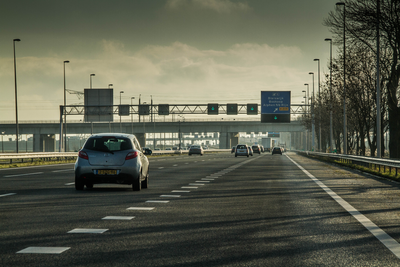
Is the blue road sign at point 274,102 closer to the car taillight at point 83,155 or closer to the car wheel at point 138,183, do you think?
the car wheel at point 138,183

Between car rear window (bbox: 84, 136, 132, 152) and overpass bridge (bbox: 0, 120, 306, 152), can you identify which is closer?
car rear window (bbox: 84, 136, 132, 152)

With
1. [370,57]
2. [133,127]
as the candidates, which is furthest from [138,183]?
[133,127]

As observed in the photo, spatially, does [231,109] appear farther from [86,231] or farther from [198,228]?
→ [86,231]

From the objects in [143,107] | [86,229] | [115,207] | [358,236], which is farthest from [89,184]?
[143,107]

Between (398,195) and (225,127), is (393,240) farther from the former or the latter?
(225,127)

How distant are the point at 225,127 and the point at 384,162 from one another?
279ft

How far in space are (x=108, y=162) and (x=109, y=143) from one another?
615mm

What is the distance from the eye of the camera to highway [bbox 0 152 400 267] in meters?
5.93

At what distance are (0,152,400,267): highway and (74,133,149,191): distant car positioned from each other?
1.32 ft

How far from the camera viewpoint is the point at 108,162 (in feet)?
45.3

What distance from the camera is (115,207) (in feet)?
34.6

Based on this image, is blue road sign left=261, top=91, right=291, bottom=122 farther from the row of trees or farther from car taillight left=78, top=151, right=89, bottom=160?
car taillight left=78, top=151, right=89, bottom=160

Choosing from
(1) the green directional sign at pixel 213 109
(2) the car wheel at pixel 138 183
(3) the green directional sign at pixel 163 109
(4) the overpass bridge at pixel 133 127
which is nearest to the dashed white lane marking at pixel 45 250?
(2) the car wheel at pixel 138 183

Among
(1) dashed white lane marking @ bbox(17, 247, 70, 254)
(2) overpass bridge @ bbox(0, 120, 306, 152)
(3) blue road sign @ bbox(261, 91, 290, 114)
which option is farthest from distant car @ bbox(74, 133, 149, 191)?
(2) overpass bridge @ bbox(0, 120, 306, 152)
